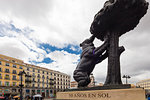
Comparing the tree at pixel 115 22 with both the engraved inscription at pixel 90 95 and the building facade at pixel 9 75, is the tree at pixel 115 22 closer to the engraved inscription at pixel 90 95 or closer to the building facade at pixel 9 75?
the engraved inscription at pixel 90 95

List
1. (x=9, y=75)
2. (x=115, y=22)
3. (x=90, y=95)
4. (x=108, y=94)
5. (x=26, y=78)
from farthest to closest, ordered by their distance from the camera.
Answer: (x=26, y=78)
(x=9, y=75)
(x=115, y=22)
(x=90, y=95)
(x=108, y=94)

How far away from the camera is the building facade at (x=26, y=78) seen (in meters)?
38.3

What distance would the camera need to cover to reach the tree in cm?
630

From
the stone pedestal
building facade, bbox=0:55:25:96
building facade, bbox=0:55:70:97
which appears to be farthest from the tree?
building facade, bbox=0:55:25:96

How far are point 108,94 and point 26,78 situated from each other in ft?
149

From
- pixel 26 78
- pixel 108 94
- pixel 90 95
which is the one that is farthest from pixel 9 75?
pixel 108 94

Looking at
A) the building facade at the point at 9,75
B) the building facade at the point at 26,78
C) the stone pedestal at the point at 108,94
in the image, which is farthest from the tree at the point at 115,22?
the building facade at the point at 9,75

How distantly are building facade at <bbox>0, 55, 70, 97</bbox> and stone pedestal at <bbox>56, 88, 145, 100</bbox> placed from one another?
24017 mm

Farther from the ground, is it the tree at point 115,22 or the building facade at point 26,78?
the tree at point 115,22

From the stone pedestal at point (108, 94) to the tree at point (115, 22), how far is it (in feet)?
3.45

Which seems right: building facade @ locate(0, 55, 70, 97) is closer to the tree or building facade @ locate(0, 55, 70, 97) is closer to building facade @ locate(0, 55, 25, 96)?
building facade @ locate(0, 55, 25, 96)

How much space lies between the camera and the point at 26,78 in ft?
150

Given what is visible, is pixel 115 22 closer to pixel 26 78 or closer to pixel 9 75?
pixel 9 75

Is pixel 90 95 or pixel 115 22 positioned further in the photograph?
pixel 115 22
